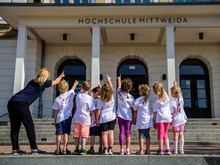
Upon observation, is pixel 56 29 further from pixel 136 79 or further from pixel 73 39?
pixel 136 79

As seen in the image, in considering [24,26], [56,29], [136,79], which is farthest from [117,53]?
[24,26]

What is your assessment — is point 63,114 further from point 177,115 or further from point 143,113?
point 177,115

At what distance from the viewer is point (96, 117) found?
592 centimetres

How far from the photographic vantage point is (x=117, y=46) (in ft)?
50.3

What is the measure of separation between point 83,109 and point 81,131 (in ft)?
1.47

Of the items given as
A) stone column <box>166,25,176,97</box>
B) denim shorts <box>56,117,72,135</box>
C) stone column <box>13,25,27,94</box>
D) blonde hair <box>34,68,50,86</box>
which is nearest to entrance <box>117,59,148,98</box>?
stone column <box>166,25,176,97</box>

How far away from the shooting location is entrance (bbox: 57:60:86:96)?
15.7 meters

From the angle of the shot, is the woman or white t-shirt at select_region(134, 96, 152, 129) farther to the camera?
white t-shirt at select_region(134, 96, 152, 129)

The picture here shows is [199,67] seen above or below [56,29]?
below

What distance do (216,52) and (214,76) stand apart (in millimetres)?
1299

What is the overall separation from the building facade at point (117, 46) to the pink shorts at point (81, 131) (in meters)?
6.19

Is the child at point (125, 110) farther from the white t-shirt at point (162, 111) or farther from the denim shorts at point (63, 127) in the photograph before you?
the denim shorts at point (63, 127)

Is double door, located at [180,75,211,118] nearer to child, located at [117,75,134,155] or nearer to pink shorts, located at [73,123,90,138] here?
child, located at [117,75,134,155]

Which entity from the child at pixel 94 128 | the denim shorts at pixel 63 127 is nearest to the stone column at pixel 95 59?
the child at pixel 94 128
